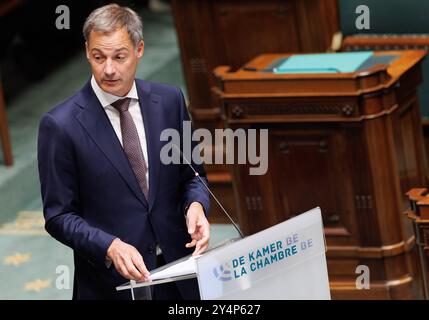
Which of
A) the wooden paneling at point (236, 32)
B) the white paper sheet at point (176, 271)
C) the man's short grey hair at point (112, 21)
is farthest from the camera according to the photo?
the wooden paneling at point (236, 32)

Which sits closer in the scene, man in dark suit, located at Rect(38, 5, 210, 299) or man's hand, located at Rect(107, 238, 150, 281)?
man's hand, located at Rect(107, 238, 150, 281)

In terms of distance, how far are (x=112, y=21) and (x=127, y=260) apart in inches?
23.4

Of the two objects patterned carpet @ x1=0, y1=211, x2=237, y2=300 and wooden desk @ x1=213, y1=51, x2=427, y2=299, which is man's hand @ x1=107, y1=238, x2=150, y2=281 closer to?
wooden desk @ x1=213, y1=51, x2=427, y2=299

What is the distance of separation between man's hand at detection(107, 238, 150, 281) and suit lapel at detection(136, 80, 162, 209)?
0.22 m

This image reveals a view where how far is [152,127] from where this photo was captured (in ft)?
10.7

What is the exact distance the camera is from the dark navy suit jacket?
3.18m

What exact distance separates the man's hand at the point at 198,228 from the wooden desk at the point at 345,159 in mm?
1695

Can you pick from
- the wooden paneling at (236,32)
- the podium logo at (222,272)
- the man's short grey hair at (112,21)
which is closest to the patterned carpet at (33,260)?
the wooden paneling at (236,32)

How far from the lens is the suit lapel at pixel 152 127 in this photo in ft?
10.7

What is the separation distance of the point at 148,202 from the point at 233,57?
259cm

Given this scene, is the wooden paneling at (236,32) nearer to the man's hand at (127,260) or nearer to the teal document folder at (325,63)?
the teal document folder at (325,63)

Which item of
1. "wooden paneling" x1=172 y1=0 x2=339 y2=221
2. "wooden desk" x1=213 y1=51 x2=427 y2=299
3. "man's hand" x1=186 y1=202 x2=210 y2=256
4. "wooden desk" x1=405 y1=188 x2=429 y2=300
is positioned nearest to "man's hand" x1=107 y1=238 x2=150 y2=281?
"man's hand" x1=186 y1=202 x2=210 y2=256

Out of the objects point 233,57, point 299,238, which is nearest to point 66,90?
point 233,57
